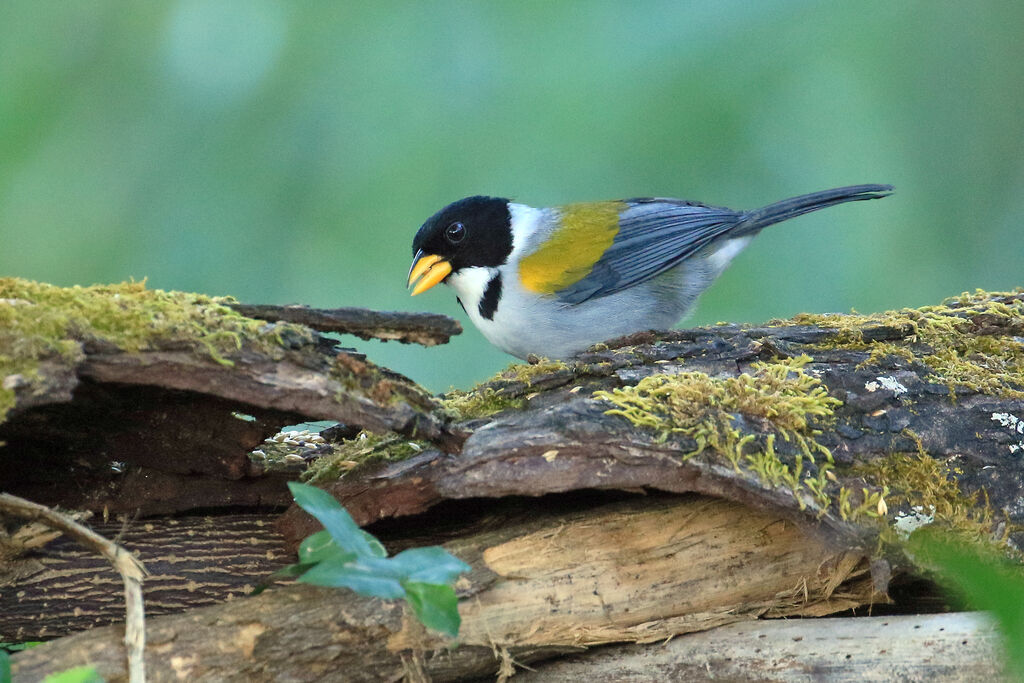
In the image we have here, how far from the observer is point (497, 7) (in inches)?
158

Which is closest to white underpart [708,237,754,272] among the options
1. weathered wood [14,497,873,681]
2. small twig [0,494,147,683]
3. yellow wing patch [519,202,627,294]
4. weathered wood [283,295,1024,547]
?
yellow wing patch [519,202,627,294]

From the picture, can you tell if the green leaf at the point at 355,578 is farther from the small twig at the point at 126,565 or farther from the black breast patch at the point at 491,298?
the black breast patch at the point at 491,298

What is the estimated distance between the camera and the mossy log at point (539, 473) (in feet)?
5.61

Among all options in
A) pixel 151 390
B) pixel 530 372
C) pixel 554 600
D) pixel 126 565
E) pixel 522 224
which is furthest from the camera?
pixel 522 224

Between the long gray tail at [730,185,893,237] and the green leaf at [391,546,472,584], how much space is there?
253 cm

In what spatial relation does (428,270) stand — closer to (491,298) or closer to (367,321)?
(491,298)

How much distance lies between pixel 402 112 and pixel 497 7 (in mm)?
631

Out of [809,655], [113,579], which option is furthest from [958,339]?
[113,579]

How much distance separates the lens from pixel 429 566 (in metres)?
1.47

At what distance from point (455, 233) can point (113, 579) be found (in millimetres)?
2136

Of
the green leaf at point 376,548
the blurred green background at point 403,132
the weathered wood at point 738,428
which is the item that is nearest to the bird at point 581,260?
the blurred green background at point 403,132

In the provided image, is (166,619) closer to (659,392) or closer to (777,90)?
(659,392)

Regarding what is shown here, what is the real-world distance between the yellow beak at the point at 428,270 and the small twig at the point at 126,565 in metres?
2.14

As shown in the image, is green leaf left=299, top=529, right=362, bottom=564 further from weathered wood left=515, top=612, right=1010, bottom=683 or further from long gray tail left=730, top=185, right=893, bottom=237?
long gray tail left=730, top=185, right=893, bottom=237
